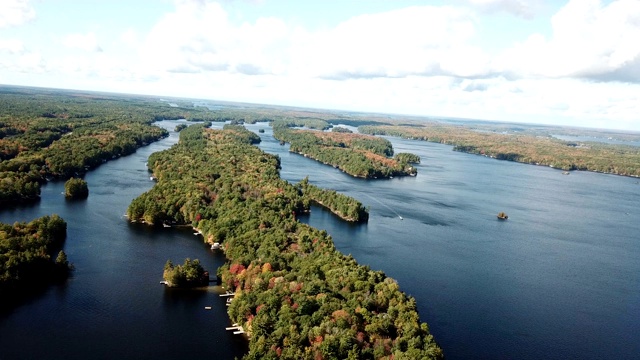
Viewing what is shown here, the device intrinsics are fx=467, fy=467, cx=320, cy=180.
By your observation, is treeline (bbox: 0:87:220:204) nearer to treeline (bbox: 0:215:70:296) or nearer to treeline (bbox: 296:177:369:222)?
treeline (bbox: 0:215:70:296)

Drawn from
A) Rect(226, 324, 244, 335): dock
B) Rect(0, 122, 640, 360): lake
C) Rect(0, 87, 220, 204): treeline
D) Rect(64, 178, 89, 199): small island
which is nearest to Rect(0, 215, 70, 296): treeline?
Rect(0, 122, 640, 360): lake

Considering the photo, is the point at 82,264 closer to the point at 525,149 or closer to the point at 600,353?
the point at 600,353

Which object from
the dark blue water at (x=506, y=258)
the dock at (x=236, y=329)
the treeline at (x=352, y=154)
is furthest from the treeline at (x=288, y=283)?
the treeline at (x=352, y=154)

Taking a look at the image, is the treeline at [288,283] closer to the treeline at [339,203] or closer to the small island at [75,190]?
the treeline at [339,203]

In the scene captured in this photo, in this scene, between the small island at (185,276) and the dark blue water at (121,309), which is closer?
the dark blue water at (121,309)

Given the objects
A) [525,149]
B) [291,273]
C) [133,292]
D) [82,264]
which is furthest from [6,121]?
[525,149]

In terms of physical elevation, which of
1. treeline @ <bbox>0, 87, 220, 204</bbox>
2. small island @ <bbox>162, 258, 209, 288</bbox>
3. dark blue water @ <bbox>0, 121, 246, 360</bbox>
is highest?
treeline @ <bbox>0, 87, 220, 204</bbox>
